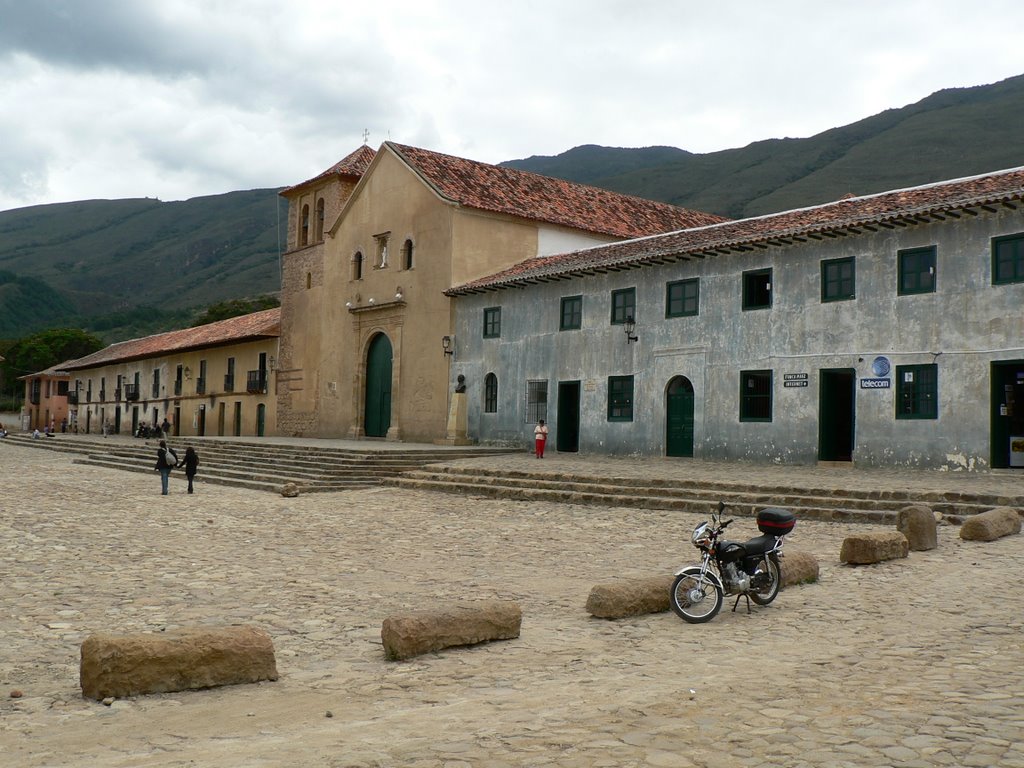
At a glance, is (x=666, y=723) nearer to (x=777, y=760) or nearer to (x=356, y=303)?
(x=777, y=760)

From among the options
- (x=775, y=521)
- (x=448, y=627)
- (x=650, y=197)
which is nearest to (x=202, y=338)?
(x=775, y=521)

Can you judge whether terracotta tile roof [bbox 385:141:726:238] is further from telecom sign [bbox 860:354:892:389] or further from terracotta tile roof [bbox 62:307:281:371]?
telecom sign [bbox 860:354:892:389]

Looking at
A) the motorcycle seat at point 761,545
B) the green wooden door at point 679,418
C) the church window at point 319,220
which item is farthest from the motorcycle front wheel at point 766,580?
the church window at point 319,220

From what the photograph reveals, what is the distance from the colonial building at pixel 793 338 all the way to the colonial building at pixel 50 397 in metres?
46.3

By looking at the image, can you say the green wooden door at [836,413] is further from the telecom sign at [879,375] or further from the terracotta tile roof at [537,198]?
the terracotta tile roof at [537,198]

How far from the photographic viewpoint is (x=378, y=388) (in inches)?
1258

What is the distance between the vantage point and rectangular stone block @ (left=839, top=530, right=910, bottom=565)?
9.88m

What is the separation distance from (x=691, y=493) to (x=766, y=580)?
805 centimetres

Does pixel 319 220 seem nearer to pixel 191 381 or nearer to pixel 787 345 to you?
pixel 191 381

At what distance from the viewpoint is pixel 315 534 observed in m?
13.2

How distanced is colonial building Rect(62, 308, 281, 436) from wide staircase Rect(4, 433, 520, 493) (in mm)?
10958

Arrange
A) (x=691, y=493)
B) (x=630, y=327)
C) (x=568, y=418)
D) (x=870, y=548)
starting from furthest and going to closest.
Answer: (x=568, y=418) < (x=630, y=327) < (x=691, y=493) < (x=870, y=548)

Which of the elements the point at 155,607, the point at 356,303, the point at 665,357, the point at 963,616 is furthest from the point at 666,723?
the point at 356,303

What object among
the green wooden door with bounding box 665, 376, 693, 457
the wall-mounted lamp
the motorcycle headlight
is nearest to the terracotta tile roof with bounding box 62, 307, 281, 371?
the wall-mounted lamp
